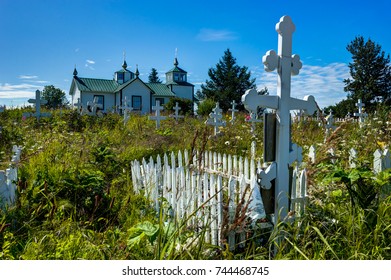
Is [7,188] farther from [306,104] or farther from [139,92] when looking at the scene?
[139,92]

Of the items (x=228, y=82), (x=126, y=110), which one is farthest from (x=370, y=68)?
(x=228, y=82)

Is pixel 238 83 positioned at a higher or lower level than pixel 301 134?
higher

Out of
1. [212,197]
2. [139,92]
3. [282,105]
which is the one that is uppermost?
[139,92]

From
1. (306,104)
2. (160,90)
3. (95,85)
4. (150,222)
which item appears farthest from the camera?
(160,90)

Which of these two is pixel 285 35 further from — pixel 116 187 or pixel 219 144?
pixel 219 144

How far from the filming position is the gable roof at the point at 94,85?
2104cm

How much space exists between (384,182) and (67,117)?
7.87 m

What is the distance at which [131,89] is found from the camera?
24.9 metres

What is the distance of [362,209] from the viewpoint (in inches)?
98.2

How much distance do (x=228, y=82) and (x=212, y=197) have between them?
14037mm

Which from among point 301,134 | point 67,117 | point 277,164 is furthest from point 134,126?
point 277,164

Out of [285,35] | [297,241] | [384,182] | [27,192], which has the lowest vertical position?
[297,241]

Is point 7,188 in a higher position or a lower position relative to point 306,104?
lower

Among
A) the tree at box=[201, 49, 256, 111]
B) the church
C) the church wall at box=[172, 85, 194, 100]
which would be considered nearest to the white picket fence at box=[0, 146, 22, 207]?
the tree at box=[201, 49, 256, 111]
